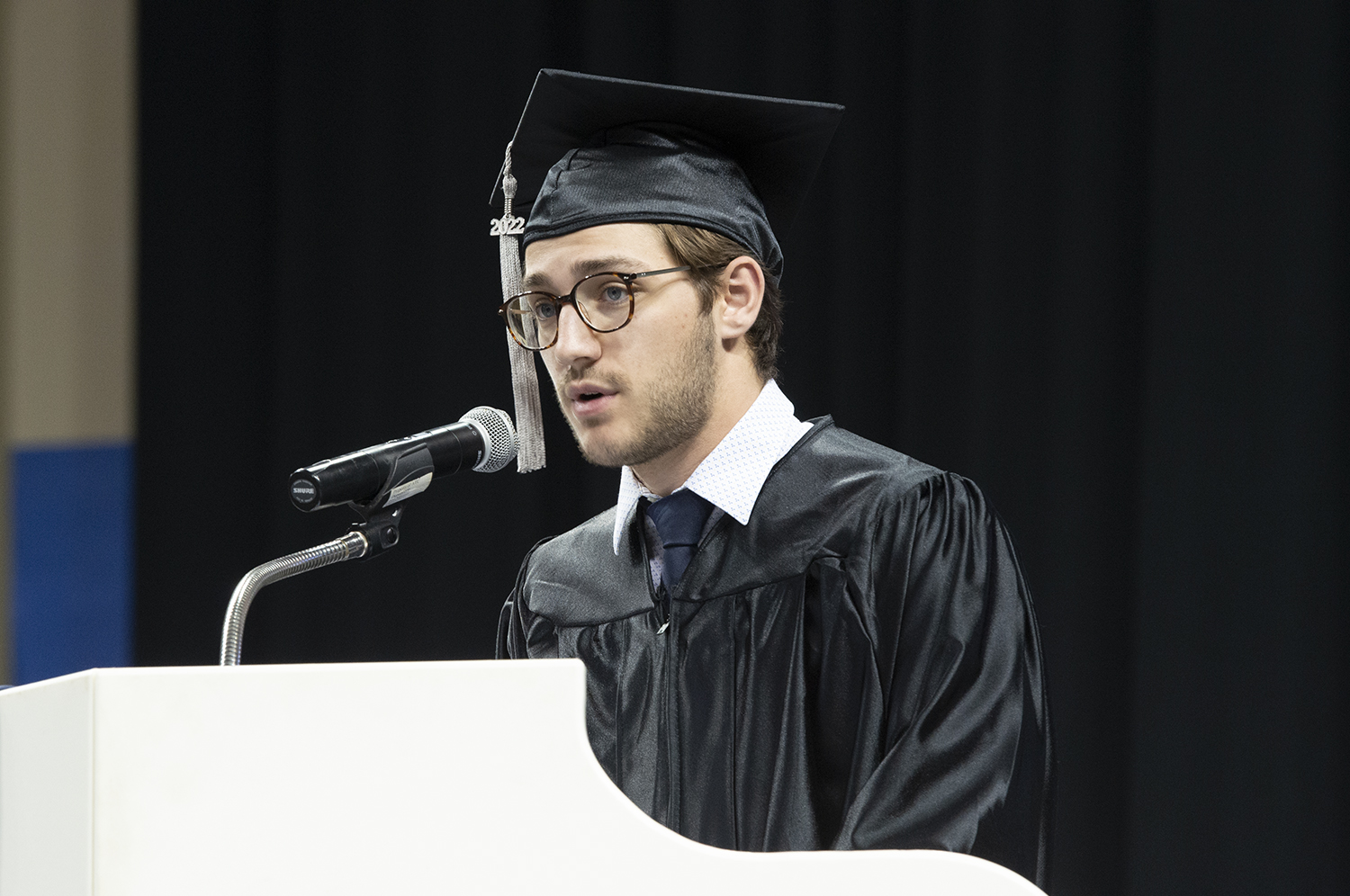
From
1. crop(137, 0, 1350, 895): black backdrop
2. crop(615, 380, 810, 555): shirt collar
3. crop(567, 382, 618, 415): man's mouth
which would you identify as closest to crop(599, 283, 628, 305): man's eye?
crop(567, 382, 618, 415): man's mouth

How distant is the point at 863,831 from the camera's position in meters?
1.35

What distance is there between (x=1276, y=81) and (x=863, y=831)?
159 centimetres

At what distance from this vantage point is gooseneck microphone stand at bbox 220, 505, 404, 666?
102 cm

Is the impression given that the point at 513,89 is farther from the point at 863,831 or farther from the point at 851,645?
the point at 863,831

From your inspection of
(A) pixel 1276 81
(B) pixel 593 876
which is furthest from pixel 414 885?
(A) pixel 1276 81

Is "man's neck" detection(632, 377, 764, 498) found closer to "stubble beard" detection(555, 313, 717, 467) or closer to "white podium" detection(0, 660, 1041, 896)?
"stubble beard" detection(555, 313, 717, 467)

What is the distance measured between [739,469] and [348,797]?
0.97 m

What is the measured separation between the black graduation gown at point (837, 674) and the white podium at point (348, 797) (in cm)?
65

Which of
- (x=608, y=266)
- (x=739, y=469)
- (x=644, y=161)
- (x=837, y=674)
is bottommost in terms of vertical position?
(x=837, y=674)

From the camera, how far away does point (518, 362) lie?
1809 mm

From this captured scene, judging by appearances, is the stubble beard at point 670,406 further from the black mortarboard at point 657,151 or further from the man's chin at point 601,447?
the black mortarboard at point 657,151

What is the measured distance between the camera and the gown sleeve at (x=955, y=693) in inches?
53.2

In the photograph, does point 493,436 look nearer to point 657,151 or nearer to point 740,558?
point 740,558

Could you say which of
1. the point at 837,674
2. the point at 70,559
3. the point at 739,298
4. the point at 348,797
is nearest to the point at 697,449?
the point at 739,298
